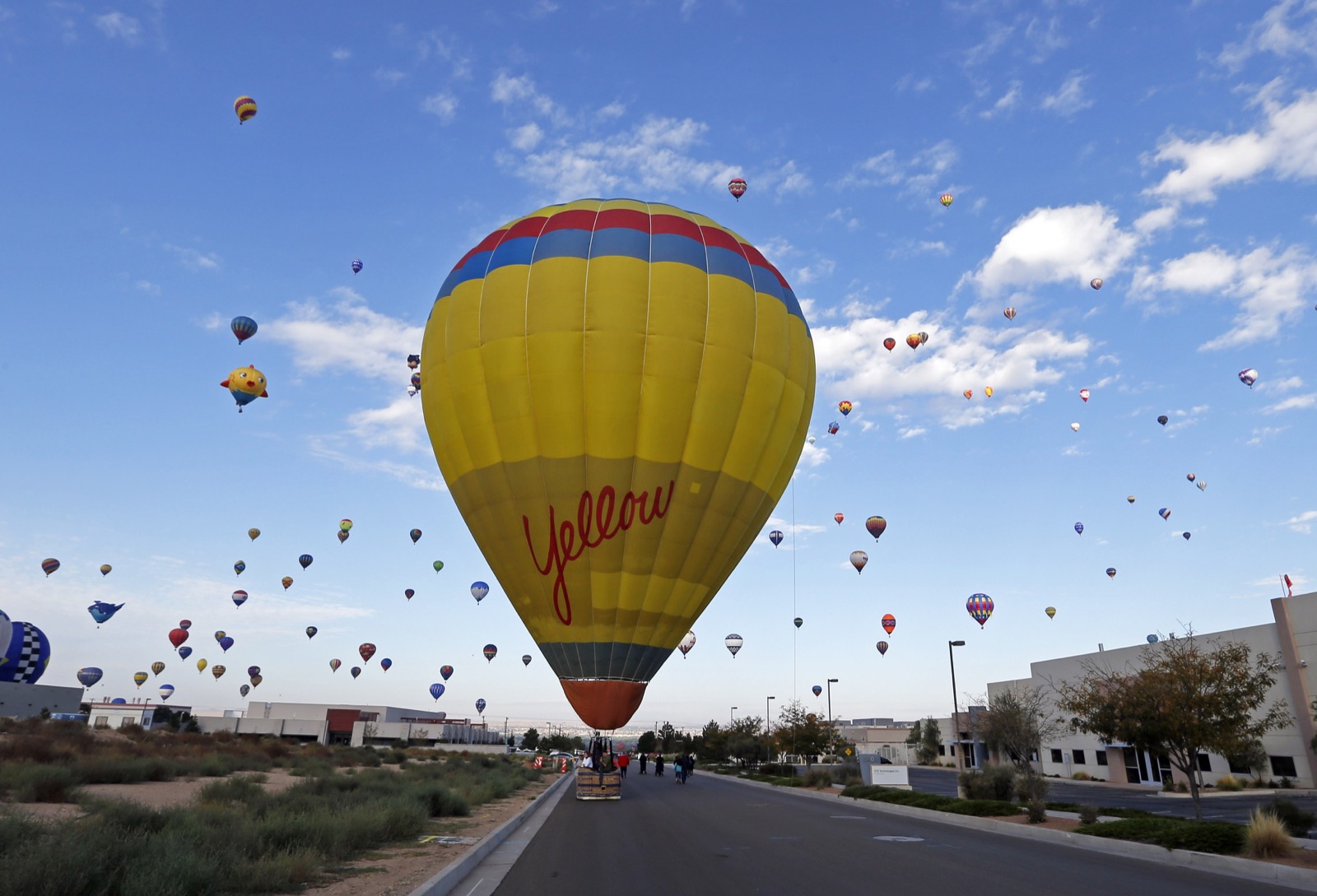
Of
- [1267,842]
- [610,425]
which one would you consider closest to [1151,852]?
[1267,842]

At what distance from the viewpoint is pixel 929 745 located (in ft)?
290

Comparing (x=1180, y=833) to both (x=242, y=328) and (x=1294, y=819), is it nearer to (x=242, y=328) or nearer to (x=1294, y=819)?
(x=1294, y=819)

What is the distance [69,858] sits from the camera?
26.6ft

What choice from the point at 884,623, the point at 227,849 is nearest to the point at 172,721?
the point at 884,623

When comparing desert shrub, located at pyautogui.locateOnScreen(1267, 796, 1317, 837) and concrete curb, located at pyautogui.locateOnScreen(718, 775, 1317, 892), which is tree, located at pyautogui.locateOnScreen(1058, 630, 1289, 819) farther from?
concrete curb, located at pyautogui.locateOnScreen(718, 775, 1317, 892)

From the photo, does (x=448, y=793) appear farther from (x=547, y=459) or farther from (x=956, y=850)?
(x=956, y=850)

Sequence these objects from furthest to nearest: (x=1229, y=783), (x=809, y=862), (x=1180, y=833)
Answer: (x=1229, y=783), (x=1180, y=833), (x=809, y=862)

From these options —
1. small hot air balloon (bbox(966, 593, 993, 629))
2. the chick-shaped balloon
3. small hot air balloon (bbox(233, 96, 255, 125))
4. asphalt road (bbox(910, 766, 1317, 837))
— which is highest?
small hot air balloon (bbox(233, 96, 255, 125))

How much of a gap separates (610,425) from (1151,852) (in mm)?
14776

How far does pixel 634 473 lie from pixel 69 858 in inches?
577

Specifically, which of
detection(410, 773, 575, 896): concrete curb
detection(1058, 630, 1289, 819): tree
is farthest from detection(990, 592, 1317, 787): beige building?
detection(410, 773, 575, 896): concrete curb

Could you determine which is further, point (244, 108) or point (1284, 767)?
point (1284, 767)

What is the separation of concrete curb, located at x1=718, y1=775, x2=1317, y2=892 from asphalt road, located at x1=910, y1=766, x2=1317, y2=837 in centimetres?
691

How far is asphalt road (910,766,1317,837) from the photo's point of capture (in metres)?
26.8
